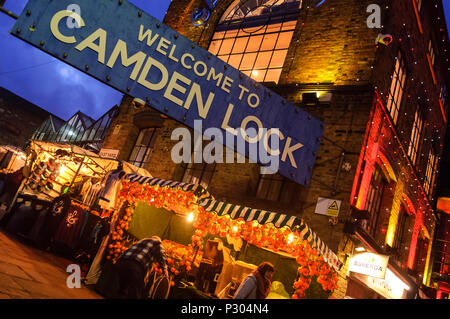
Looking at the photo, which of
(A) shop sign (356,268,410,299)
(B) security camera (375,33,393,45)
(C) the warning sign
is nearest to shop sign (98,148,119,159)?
(C) the warning sign

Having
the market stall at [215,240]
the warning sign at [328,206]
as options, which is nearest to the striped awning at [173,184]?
the market stall at [215,240]

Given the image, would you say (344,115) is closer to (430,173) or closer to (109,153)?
(109,153)

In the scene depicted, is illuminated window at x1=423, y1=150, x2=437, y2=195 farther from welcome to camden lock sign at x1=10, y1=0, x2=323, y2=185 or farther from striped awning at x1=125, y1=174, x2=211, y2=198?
welcome to camden lock sign at x1=10, y1=0, x2=323, y2=185

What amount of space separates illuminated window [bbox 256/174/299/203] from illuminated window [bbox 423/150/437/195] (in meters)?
9.96

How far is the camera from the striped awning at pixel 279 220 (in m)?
5.85

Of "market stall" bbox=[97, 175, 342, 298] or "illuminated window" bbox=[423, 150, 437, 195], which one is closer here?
"market stall" bbox=[97, 175, 342, 298]

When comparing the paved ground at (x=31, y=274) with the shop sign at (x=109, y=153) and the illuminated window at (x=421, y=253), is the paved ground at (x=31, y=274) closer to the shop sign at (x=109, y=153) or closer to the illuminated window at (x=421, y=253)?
the shop sign at (x=109, y=153)

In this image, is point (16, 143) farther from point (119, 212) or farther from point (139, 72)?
point (139, 72)

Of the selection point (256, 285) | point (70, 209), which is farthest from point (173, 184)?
point (70, 209)

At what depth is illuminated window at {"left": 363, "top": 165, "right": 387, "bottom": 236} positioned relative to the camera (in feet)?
32.3

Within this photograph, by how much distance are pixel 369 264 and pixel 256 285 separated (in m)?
3.60

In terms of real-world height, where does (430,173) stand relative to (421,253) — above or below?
above

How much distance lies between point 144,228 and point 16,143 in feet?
87.1

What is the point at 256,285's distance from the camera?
5.47 metres
